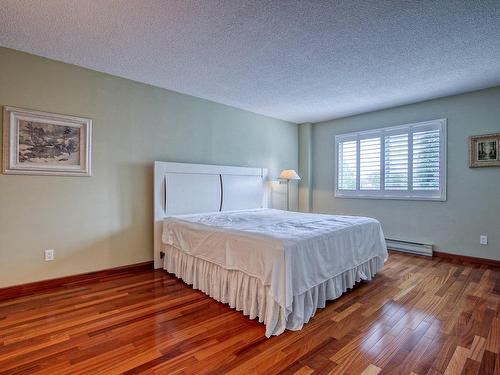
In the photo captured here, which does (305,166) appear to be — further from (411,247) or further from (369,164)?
(411,247)

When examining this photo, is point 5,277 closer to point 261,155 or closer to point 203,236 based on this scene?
point 203,236

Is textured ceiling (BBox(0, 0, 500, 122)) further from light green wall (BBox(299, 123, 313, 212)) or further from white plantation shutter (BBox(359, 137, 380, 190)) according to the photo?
light green wall (BBox(299, 123, 313, 212))

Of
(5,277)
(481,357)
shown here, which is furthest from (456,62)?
(5,277)

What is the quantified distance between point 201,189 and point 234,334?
7.18 ft

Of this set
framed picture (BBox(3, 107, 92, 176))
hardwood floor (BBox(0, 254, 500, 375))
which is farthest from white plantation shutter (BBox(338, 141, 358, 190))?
framed picture (BBox(3, 107, 92, 176))

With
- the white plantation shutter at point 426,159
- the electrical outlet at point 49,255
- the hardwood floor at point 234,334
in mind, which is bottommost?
the hardwood floor at point 234,334

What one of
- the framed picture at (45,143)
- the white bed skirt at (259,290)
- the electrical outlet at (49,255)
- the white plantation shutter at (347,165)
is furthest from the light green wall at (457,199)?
the electrical outlet at (49,255)

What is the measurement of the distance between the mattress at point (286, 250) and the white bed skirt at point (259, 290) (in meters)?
0.03

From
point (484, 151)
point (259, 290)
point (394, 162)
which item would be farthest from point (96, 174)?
point (484, 151)

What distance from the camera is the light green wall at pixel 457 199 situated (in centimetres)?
353

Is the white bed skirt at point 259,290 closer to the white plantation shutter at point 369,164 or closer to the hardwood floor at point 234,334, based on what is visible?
the hardwood floor at point 234,334

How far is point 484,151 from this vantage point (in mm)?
3549

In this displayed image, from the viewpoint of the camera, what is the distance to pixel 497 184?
348 centimetres

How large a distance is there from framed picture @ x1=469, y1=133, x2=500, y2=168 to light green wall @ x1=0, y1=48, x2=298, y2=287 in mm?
3641
